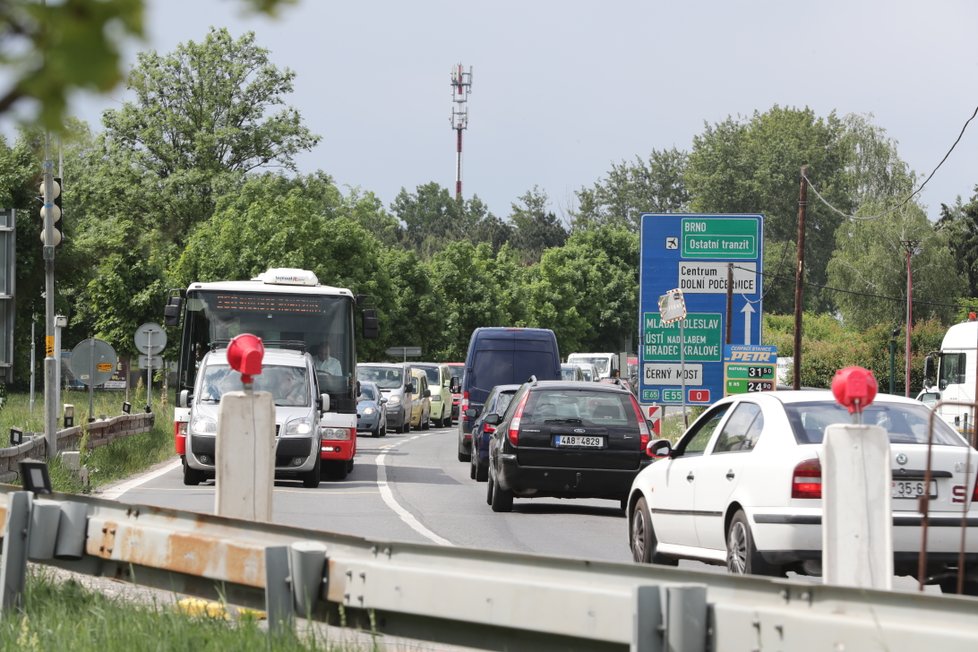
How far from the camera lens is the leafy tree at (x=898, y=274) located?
92750mm

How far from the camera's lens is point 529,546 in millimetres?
14125

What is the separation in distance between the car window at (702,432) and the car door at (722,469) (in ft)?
1.28

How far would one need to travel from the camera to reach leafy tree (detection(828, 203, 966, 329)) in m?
92.8

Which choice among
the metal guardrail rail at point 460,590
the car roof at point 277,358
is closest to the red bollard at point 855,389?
the metal guardrail rail at point 460,590

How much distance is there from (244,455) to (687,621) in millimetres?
4535

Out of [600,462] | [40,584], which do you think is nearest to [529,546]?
[600,462]

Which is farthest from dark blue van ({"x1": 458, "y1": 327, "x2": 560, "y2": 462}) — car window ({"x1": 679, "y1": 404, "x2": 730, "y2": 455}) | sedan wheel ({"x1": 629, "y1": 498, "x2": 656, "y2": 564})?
car window ({"x1": 679, "y1": 404, "x2": 730, "y2": 455})

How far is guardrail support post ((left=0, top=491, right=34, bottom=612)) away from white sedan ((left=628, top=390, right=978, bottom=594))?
15.4 ft

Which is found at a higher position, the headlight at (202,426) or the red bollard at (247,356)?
the red bollard at (247,356)

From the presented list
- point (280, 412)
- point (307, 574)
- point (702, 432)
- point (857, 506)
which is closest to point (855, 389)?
point (857, 506)

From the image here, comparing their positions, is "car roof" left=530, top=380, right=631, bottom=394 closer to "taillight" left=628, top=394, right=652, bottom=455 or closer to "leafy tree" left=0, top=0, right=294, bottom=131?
"taillight" left=628, top=394, right=652, bottom=455

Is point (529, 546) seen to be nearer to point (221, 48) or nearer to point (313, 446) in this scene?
point (313, 446)

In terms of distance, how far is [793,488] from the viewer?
9.99 m

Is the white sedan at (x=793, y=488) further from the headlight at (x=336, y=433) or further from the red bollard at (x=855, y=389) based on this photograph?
the headlight at (x=336, y=433)
